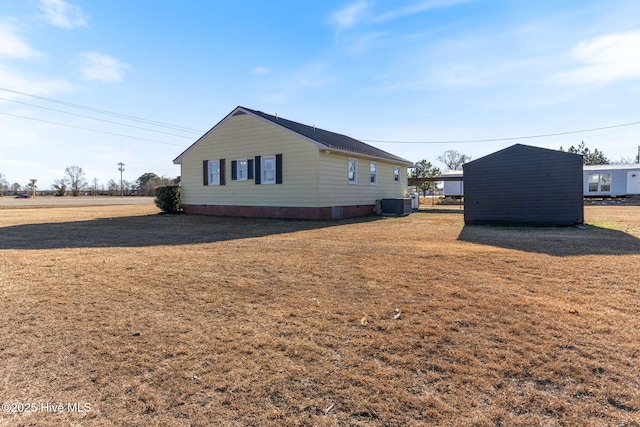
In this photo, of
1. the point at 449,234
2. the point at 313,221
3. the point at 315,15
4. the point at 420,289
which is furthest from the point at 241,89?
the point at 420,289

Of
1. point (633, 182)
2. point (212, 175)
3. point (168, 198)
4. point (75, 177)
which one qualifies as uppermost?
point (75, 177)

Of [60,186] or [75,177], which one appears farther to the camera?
[75,177]

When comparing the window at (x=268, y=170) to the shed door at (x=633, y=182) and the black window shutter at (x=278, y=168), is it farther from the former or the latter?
the shed door at (x=633, y=182)

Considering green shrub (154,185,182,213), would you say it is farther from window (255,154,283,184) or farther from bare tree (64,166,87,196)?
bare tree (64,166,87,196)

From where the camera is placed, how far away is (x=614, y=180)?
29.0 meters

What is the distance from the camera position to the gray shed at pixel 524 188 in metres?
12.1

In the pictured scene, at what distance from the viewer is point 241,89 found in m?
22.9

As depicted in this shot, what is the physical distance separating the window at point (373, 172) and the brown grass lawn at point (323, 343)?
12280 mm

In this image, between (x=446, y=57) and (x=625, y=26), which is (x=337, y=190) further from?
(x=625, y=26)

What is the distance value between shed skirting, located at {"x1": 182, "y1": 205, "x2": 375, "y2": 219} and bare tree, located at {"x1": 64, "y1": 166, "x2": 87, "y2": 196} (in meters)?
61.3

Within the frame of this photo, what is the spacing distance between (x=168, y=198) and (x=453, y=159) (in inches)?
2414

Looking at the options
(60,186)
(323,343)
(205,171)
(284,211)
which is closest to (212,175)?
(205,171)

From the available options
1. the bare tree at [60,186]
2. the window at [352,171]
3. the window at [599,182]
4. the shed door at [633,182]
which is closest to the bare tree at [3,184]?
the bare tree at [60,186]

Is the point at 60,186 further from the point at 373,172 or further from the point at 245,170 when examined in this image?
the point at 373,172
